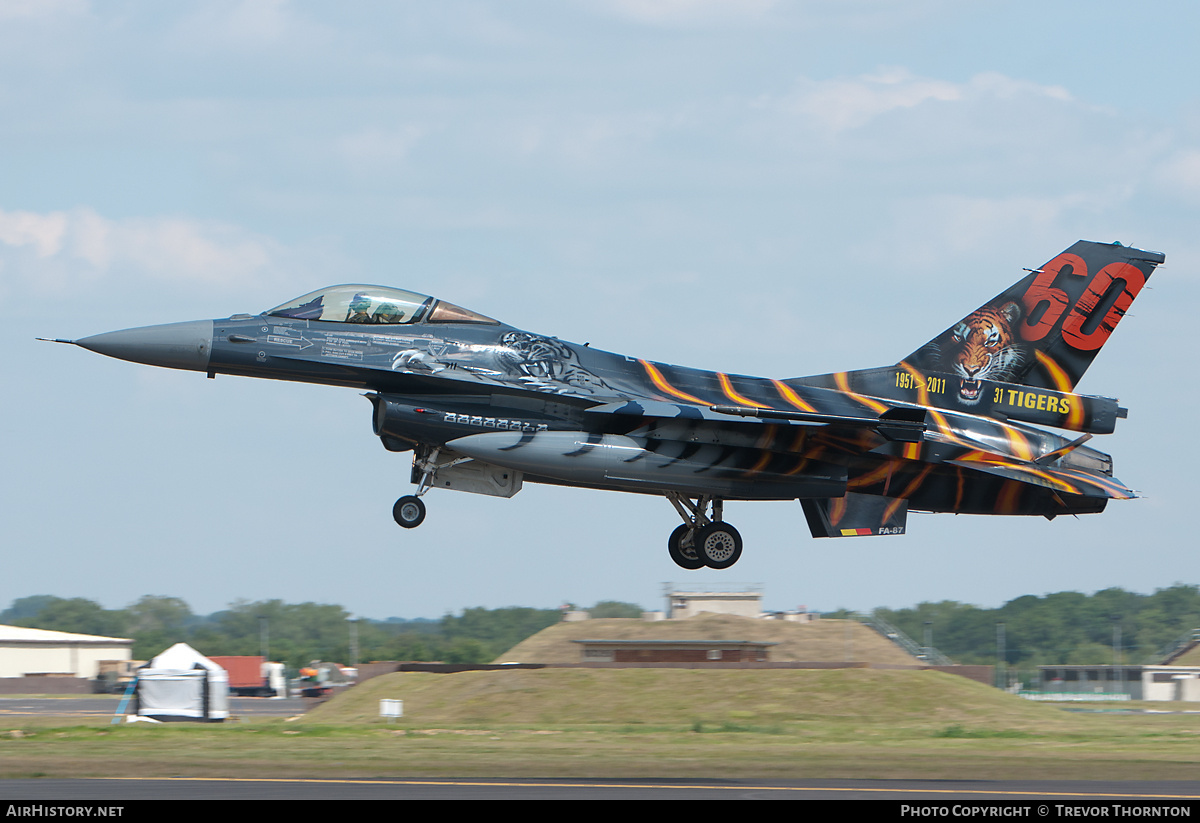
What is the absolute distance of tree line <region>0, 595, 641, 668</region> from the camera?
107 metres

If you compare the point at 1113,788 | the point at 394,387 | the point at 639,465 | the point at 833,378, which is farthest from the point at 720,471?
the point at 1113,788

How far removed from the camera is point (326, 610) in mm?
145250

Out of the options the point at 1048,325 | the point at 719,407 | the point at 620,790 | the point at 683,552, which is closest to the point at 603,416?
the point at 719,407

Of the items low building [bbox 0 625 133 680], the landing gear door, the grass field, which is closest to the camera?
the landing gear door

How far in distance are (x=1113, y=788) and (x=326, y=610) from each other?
422ft

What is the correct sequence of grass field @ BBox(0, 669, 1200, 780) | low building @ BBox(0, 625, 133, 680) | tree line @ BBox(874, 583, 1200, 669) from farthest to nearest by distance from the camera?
tree line @ BBox(874, 583, 1200, 669) < low building @ BBox(0, 625, 133, 680) < grass field @ BBox(0, 669, 1200, 780)

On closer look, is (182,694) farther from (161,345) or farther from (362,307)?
(362,307)

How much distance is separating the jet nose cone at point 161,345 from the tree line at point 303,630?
70184 mm

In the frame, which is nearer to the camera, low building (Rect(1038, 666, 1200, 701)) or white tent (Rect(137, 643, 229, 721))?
white tent (Rect(137, 643, 229, 721))

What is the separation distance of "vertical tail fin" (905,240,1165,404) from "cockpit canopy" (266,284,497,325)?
1005cm

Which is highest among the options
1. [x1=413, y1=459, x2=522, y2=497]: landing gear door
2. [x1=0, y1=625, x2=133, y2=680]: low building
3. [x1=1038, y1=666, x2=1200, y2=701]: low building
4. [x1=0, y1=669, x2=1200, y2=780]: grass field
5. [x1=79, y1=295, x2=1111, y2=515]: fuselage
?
[x1=79, y1=295, x2=1111, y2=515]: fuselage

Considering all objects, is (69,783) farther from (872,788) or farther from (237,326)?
(872,788)

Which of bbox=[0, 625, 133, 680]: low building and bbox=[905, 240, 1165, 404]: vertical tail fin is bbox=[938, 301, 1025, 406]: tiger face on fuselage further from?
bbox=[0, 625, 133, 680]: low building

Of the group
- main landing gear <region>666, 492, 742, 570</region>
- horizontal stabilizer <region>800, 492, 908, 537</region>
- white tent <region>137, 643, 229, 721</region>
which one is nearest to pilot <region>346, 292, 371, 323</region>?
main landing gear <region>666, 492, 742, 570</region>
